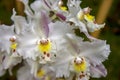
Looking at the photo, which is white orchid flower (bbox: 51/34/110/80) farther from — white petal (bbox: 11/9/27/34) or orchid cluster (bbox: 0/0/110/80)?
white petal (bbox: 11/9/27/34)

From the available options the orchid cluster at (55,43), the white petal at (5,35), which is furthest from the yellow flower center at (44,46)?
the white petal at (5,35)

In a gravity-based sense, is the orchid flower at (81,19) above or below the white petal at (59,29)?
above

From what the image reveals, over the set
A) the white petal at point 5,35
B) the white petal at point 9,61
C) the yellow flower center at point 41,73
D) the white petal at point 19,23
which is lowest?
the yellow flower center at point 41,73

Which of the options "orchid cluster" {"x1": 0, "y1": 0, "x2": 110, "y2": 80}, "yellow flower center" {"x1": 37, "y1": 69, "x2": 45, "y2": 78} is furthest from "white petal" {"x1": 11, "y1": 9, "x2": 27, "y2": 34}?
"yellow flower center" {"x1": 37, "y1": 69, "x2": 45, "y2": 78}

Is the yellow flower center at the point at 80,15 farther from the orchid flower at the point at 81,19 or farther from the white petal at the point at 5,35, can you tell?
the white petal at the point at 5,35

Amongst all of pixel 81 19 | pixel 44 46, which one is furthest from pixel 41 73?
pixel 81 19

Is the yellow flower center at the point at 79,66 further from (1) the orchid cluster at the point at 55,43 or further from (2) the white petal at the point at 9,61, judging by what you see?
(2) the white petal at the point at 9,61

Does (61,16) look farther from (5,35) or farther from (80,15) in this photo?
(5,35)
